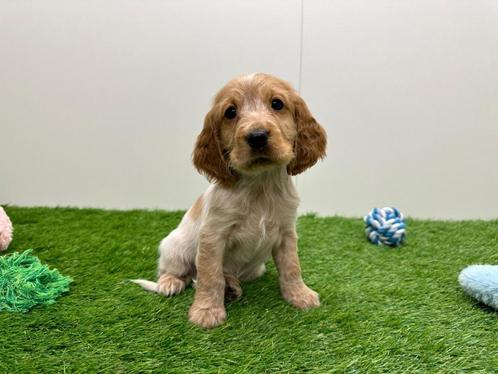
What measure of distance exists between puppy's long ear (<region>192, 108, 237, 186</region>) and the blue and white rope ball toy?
5.17ft

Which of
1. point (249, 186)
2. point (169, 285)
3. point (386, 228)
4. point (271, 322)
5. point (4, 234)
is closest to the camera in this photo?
point (271, 322)

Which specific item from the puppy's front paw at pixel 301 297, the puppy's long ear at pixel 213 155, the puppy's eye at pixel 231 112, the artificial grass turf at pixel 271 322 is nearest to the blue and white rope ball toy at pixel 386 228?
the artificial grass turf at pixel 271 322

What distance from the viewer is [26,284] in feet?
7.18

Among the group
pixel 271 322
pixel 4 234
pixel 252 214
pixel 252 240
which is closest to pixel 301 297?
pixel 271 322

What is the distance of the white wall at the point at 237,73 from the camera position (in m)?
3.94

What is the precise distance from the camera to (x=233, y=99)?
80.9 inches

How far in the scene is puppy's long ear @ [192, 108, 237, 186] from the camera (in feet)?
6.99

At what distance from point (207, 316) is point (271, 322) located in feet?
0.98

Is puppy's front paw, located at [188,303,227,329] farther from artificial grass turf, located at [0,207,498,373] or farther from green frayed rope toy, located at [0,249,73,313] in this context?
green frayed rope toy, located at [0,249,73,313]

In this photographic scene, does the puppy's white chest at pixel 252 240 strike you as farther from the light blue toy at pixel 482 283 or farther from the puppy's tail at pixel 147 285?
the light blue toy at pixel 482 283

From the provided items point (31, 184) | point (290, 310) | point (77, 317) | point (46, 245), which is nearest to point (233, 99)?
point (290, 310)

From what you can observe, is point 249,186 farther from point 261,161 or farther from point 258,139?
point 258,139

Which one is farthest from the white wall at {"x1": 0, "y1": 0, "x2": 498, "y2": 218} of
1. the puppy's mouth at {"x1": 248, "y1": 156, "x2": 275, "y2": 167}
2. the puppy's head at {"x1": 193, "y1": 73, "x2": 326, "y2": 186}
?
the puppy's mouth at {"x1": 248, "y1": 156, "x2": 275, "y2": 167}

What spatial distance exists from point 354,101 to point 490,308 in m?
2.40
